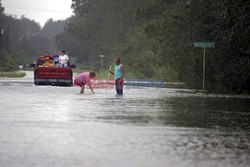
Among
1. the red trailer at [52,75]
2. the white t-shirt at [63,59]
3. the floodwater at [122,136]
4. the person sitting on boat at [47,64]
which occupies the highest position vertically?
the white t-shirt at [63,59]

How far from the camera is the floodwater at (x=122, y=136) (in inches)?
372

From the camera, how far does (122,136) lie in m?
12.4

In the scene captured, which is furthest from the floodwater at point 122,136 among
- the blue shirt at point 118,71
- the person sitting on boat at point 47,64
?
the person sitting on boat at point 47,64

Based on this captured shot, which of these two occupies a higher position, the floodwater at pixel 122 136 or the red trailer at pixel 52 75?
the red trailer at pixel 52 75

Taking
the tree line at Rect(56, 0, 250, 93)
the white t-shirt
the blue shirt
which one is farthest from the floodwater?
the white t-shirt

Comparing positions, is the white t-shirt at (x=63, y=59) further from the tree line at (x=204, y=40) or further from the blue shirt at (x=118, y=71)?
the blue shirt at (x=118, y=71)

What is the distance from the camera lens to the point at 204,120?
1623 centimetres

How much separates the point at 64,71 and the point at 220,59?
9.08 meters

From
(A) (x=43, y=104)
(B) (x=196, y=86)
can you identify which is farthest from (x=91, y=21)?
(A) (x=43, y=104)

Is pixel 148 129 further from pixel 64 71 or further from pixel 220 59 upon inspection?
pixel 64 71

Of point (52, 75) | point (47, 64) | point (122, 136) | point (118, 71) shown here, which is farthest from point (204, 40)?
point (122, 136)

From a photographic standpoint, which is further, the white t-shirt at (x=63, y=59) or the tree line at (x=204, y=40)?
the white t-shirt at (x=63, y=59)

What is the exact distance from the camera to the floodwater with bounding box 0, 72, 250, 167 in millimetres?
9461

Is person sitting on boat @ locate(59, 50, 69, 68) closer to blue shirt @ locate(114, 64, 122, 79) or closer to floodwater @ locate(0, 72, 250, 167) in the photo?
blue shirt @ locate(114, 64, 122, 79)
